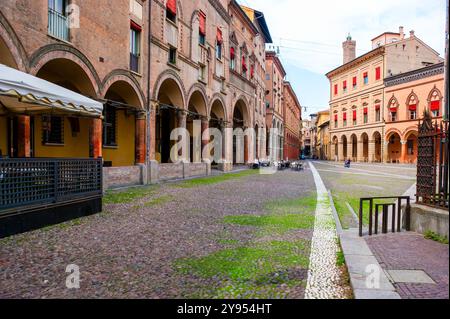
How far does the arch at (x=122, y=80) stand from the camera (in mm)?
12547

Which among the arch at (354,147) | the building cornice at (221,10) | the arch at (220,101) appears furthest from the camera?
the arch at (354,147)

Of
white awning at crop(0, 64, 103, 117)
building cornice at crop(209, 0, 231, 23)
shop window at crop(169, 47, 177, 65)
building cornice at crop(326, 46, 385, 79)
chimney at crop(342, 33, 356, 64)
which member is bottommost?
white awning at crop(0, 64, 103, 117)

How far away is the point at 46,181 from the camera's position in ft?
21.6

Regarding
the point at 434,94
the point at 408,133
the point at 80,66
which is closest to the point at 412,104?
the point at 434,94

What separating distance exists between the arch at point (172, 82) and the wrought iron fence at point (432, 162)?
12.3 meters

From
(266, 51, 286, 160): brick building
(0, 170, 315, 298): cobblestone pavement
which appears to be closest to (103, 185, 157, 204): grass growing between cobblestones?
(0, 170, 315, 298): cobblestone pavement

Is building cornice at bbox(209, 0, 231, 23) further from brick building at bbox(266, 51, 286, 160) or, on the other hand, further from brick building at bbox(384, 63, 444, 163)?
brick building at bbox(384, 63, 444, 163)

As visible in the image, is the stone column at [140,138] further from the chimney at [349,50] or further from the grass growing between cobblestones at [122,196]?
the chimney at [349,50]

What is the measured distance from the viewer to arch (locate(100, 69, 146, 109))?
41.2 ft

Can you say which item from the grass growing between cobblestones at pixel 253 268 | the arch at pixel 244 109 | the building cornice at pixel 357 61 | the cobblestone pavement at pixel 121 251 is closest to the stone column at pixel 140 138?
the cobblestone pavement at pixel 121 251

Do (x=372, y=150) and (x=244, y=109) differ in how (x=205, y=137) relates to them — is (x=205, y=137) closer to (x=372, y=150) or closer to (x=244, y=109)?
(x=244, y=109)

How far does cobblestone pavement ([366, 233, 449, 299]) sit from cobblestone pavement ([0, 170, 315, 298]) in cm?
112
